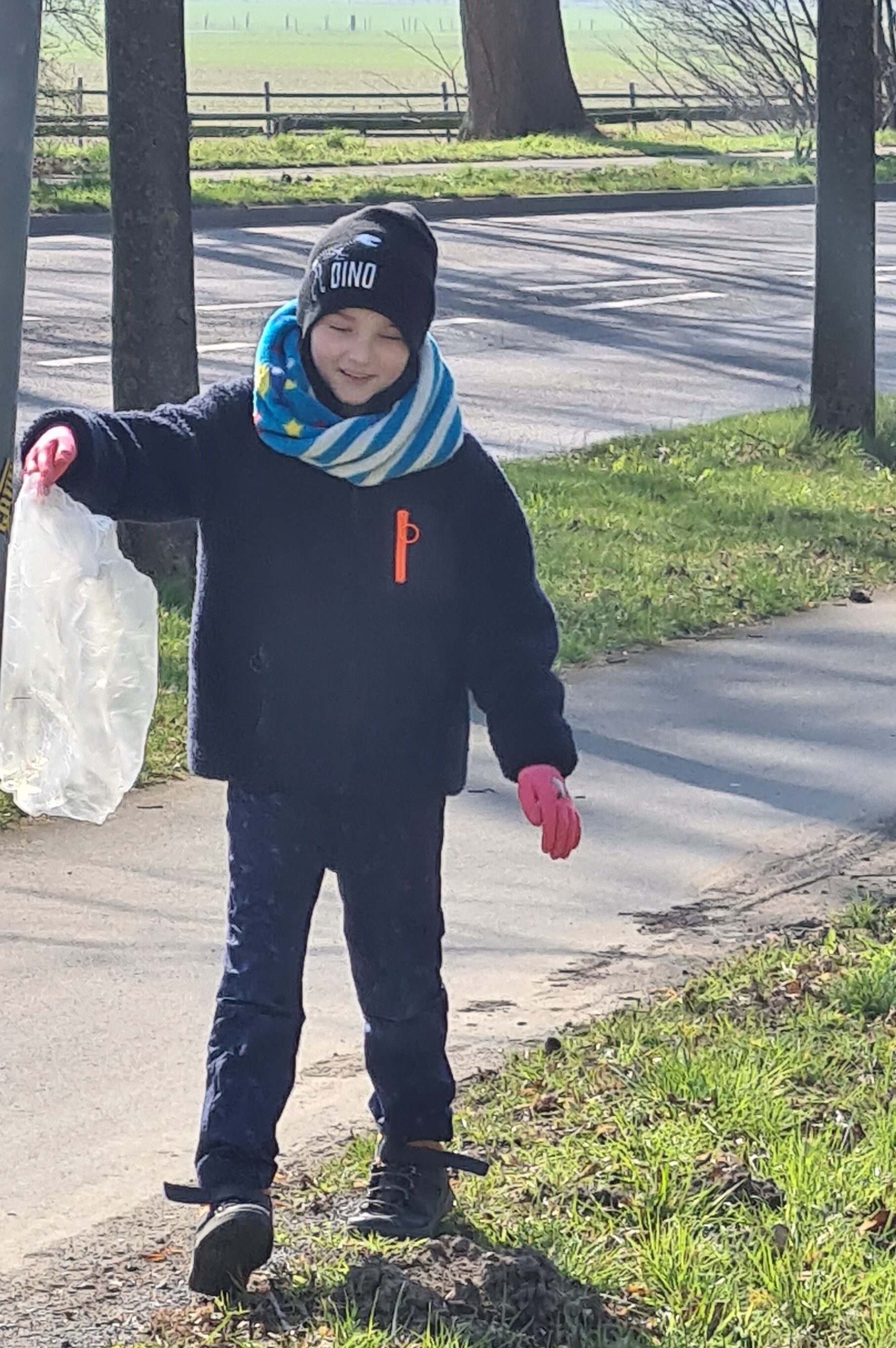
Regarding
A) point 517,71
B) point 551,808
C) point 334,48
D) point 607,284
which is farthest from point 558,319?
point 334,48

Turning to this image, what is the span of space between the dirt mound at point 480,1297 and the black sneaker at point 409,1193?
100 millimetres

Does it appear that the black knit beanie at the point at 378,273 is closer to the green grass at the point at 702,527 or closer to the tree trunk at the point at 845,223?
the green grass at the point at 702,527

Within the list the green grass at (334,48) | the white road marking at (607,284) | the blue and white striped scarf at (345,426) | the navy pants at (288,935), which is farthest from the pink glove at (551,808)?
the green grass at (334,48)

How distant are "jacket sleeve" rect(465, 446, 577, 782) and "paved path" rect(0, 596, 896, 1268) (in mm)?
1016

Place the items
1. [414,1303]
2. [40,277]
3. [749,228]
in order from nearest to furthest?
[414,1303] < [40,277] < [749,228]

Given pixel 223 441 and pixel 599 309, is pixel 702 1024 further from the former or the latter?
pixel 599 309

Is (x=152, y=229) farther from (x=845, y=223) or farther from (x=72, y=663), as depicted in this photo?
(x=845, y=223)

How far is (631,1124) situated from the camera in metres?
3.68

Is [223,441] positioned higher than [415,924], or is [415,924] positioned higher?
[223,441]

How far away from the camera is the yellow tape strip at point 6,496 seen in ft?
8.39

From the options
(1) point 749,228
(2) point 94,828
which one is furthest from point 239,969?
(1) point 749,228

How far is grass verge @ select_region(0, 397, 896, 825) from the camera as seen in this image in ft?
24.2

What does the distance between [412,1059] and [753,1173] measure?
0.59m

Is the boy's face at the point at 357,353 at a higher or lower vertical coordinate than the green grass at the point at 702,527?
higher
